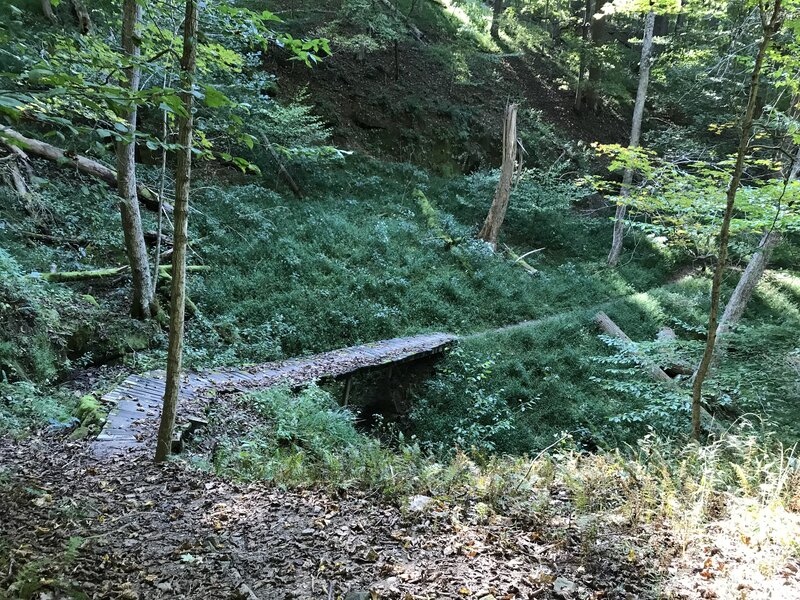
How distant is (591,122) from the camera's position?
2547 centimetres

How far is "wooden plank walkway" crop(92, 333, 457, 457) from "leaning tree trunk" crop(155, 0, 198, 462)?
3.02ft

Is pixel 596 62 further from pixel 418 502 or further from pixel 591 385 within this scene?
pixel 418 502

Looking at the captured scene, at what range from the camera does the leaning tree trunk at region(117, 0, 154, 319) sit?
21.6 feet

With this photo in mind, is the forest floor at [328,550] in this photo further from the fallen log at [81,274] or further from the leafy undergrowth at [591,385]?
the fallen log at [81,274]

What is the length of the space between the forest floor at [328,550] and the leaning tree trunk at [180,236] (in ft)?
1.96

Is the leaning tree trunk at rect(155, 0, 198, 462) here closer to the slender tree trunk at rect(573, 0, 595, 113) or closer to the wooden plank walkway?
the wooden plank walkway

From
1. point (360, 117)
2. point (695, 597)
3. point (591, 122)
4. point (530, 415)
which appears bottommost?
point (530, 415)

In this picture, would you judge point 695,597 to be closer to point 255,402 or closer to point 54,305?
point 255,402

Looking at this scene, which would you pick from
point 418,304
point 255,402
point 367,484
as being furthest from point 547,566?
point 418,304

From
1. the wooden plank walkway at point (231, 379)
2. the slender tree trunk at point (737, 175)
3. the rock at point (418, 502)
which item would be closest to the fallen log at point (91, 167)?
the wooden plank walkway at point (231, 379)

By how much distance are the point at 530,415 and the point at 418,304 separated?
468cm

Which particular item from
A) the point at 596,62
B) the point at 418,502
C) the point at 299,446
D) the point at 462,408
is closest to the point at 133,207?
the point at 299,446

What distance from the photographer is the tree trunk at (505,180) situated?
55.9 ft

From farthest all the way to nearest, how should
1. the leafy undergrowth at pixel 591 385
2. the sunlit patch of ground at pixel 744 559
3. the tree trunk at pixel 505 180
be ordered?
the tree trunk at pixel 505 180 < the leafy undergrowth at pixel 591 385 < the sunlit patch of ground at pixel 744 559
